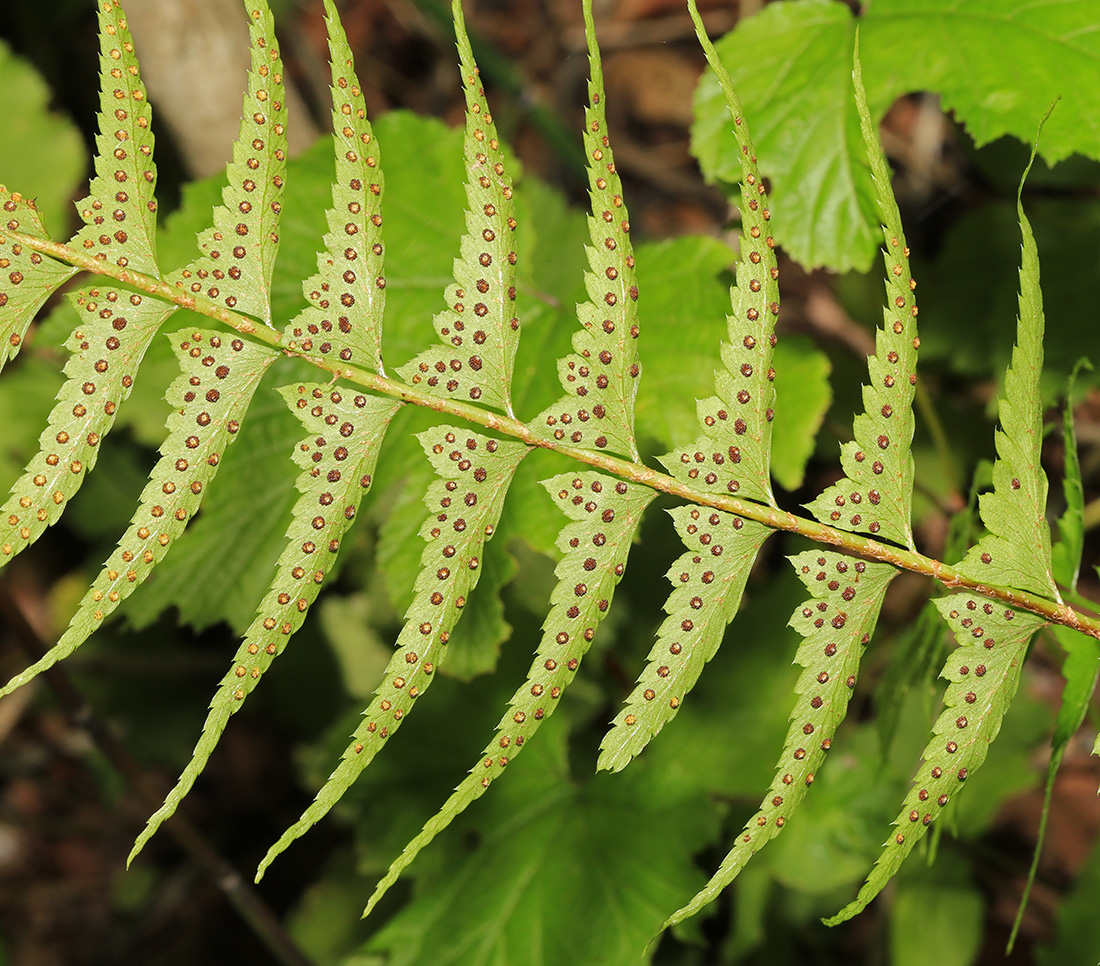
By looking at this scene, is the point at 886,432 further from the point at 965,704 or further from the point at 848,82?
the point at 848,82

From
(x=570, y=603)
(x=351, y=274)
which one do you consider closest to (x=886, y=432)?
(x=570, y=603)

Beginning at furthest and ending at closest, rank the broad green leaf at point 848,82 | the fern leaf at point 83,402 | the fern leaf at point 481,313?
the broad green leaf at point 848,82
the fern leaf at point 481,313
the fern leaf at point 83,402

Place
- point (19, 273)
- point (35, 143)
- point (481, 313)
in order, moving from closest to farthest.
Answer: point (19, 273) → point (481, 313) → point (35, 143)

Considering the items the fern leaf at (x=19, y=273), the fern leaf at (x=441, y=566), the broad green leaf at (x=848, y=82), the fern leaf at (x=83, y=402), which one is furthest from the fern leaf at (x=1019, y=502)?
the fern leaf at (x=19, y=273)

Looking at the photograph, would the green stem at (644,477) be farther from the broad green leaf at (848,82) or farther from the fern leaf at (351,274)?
the broad green leaf at (848,82)

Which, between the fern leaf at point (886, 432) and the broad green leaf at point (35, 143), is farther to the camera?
the broad green leaf at point (35, 143)

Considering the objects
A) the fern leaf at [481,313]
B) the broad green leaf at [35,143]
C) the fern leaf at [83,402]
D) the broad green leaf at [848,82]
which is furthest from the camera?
the broad green leaf at [35,143]

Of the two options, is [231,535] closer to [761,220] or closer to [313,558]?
[313,558]

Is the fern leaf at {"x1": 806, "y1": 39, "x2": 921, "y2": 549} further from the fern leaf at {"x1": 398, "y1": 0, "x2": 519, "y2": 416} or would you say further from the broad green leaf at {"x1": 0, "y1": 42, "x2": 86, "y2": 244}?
the broad green leaf at {"x1": 0, "y1": 42, "x2": 86, "y2": 244}

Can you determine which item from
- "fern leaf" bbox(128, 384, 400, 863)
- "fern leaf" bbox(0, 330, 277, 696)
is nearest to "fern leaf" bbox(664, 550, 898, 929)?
"fern leaf" bbox(128, 384, 400, 863)
